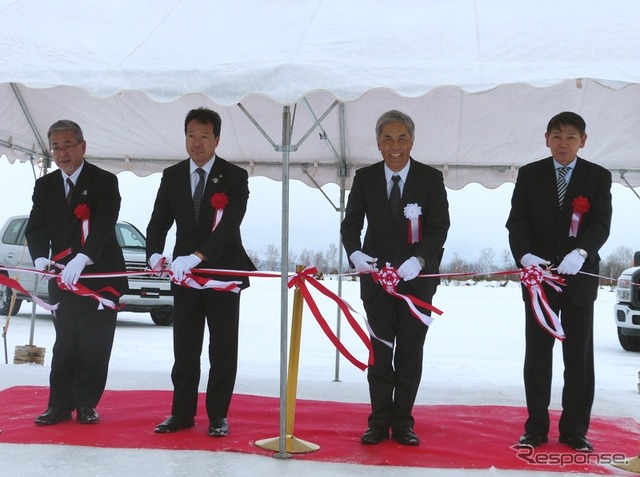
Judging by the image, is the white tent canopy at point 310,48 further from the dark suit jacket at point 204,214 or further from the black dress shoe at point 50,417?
the black dress shoe at point 50,417

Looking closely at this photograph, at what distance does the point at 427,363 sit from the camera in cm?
891

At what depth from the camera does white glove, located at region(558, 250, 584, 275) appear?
375 cm

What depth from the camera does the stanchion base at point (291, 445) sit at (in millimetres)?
3893

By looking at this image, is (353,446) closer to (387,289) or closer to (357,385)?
(387,289)

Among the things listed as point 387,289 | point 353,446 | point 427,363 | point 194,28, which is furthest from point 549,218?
point 427,363

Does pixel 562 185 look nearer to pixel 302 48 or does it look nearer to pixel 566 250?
pixel 566 250

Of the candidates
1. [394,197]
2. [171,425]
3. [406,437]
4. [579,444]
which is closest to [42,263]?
[171,425]

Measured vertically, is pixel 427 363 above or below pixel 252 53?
below

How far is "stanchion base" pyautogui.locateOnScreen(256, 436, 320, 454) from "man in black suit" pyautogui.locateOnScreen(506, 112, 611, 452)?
1.11 m

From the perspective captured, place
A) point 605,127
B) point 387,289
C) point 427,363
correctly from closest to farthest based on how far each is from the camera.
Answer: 1. point 387,289
2. point 605,127
3. point 427,363

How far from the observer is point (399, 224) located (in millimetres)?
4078

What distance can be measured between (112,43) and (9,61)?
0.52 m

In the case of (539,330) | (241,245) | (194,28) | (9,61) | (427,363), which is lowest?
(427,363)

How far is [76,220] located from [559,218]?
261 centimetres
